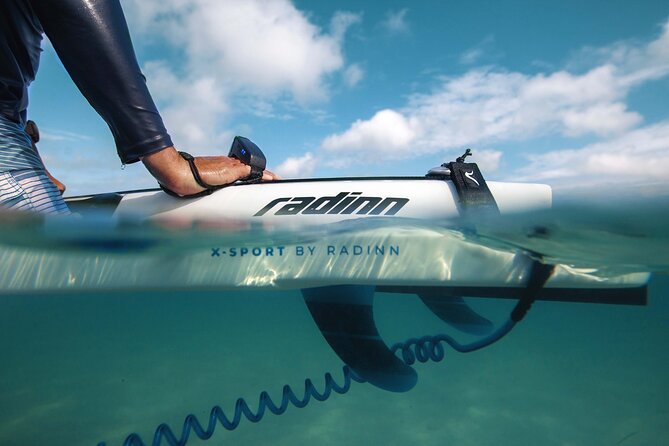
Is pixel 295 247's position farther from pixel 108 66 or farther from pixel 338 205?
pixel 108 66

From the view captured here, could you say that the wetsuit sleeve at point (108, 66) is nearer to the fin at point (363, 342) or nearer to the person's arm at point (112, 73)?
the person's arm at point (112, 73)

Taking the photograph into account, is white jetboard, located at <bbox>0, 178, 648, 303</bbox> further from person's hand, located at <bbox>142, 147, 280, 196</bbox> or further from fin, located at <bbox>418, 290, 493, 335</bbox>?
fin, located at <bbox>418, 290, 493, 335</bbox>

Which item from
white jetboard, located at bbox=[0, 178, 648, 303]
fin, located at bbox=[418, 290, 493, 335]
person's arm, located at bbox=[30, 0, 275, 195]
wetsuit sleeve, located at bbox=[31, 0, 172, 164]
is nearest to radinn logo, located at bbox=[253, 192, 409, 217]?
white jetboard, located at bbox=[0, 178, 648, 303]

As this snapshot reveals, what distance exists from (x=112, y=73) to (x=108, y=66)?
0.13 feet

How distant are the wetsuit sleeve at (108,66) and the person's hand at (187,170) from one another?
91mm

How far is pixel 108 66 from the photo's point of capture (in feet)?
6.78

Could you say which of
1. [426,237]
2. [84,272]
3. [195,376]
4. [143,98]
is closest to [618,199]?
[426,237]

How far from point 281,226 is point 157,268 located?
111cm

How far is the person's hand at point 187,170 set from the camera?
2.42 metres

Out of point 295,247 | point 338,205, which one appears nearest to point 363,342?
point 295,247

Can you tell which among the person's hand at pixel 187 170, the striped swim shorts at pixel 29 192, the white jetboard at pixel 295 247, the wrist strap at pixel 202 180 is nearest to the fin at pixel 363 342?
the white jetboard at pixel 295 247

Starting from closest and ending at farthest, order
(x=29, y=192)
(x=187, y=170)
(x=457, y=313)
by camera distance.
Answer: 1. (x=29, y=192)
2. (x=187, y=170)
3. (x=457, y=313)

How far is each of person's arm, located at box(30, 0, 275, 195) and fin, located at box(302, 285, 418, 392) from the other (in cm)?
206

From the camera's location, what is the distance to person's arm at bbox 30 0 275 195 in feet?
6.48
